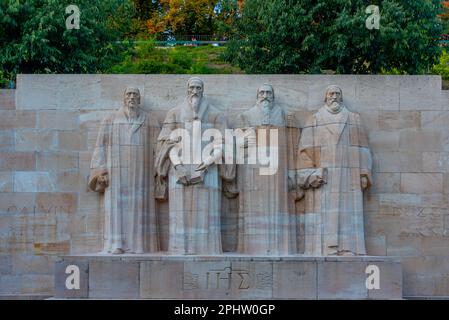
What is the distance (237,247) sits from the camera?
24859mm

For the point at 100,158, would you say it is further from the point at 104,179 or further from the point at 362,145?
the point at 362,145

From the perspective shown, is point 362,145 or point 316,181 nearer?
point 316,181

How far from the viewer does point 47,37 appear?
3381cm

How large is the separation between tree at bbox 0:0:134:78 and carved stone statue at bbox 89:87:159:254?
900 centimetres

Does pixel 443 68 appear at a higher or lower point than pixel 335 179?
higher

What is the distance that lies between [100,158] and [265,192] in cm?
398

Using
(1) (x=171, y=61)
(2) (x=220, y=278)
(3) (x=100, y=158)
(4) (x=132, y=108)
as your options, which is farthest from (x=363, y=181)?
(1) (x=171, y=61)

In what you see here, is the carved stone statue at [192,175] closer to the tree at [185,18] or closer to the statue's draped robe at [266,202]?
the statue's draped robe at [266,202]

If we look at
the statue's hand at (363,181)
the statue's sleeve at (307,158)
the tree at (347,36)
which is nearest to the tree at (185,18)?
the tree at (347,36)

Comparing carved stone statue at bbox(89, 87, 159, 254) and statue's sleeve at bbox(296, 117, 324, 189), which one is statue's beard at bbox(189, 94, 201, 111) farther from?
statue's sleeve at bbox(296, 117, 324, 189)

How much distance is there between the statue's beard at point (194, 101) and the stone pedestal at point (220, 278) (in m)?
3.62

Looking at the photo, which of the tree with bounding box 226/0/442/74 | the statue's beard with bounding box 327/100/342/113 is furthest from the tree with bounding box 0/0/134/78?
the statue's beard with bounding box 327/100/342/113

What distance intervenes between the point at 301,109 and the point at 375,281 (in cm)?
469
